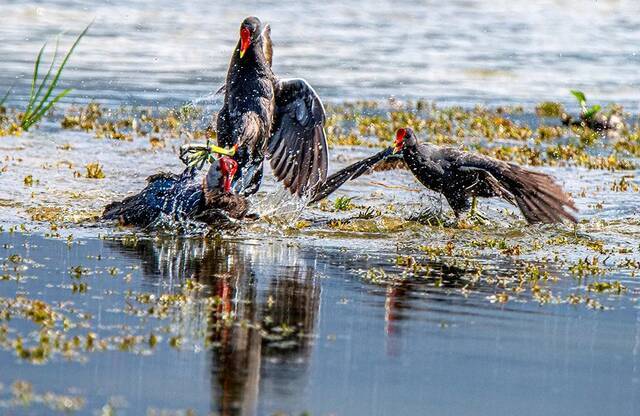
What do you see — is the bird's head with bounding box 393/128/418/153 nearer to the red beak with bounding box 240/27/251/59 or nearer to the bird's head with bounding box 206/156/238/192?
the red beak with bounding box 240/27/251/59

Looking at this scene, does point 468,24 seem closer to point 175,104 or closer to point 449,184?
point 175,104

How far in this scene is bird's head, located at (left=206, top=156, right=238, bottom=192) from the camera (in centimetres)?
1093

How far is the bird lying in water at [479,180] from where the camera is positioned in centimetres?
1176

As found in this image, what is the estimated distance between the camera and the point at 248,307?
7.91 meters

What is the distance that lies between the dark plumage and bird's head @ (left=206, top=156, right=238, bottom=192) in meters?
0.88

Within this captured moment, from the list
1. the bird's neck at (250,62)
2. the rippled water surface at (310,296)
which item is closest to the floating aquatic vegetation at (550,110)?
the rippled water surface at (310,296)

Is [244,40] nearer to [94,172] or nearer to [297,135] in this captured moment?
[297,135]

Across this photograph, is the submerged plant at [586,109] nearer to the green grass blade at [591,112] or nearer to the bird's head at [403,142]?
the green grass blade at [591,112]

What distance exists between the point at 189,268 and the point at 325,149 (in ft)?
11.2

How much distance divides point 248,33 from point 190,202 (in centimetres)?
180

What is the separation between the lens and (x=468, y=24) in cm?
3152

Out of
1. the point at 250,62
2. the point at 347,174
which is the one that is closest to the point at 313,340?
the point at 347,174

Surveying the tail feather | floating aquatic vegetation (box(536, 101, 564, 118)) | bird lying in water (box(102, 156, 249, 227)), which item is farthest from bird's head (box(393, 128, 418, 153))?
floating aquatic vegetation (box(536, 101, 564, 118))

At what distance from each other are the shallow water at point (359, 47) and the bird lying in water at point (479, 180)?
25.1 feet
